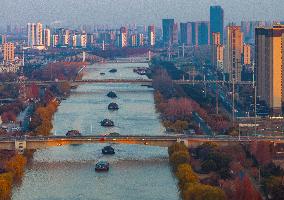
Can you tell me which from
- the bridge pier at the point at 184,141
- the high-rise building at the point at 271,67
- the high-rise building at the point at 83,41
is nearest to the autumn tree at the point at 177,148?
the bridge pier at the point at 184,141

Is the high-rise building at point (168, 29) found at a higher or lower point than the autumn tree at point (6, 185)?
higher

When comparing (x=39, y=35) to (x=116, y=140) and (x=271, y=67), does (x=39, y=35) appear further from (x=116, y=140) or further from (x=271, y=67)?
(x=116, y=140)

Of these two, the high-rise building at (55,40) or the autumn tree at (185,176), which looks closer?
the autumn tree at (185,176)

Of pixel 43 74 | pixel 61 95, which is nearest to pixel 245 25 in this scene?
pixel 43 74

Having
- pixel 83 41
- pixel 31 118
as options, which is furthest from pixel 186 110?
pixel 83 41

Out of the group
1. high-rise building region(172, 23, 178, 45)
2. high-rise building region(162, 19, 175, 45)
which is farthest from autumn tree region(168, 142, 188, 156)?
high-rise building region(172, 23, 178, 45)

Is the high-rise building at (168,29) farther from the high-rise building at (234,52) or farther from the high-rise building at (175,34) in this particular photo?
the high-rise building at (234,52)
